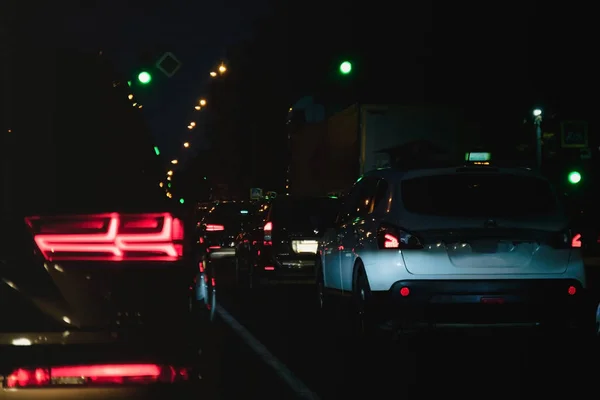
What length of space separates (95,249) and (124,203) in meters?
0.51

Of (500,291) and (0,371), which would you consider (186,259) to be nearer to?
(0,371)

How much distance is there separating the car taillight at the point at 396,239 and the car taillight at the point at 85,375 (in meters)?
4.23

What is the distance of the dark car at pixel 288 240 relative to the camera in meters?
19.7

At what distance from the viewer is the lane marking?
8.86m

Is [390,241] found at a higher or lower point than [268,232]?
lower

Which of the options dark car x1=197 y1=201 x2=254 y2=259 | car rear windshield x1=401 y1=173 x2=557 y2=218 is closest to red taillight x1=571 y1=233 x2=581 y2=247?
car rear windshield x1=401 y1=173 x2=557 y2=218

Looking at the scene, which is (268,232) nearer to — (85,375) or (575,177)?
(575,177)

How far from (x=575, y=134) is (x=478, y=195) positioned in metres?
18.3

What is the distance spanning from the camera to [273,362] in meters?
10.6

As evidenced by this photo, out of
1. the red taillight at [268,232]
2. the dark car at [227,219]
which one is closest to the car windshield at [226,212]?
the dark car at [227,219]

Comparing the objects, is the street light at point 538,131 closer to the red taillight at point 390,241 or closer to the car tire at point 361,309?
the car tire at point 361,309

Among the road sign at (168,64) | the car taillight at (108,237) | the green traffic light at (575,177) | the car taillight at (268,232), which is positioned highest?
the road sign at (168,64)

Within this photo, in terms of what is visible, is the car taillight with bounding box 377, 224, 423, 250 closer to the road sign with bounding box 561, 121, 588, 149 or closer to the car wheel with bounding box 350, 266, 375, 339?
the car wheel with bounding box 350, 266, 375, 339

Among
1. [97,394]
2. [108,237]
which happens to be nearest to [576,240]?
[97,394]
